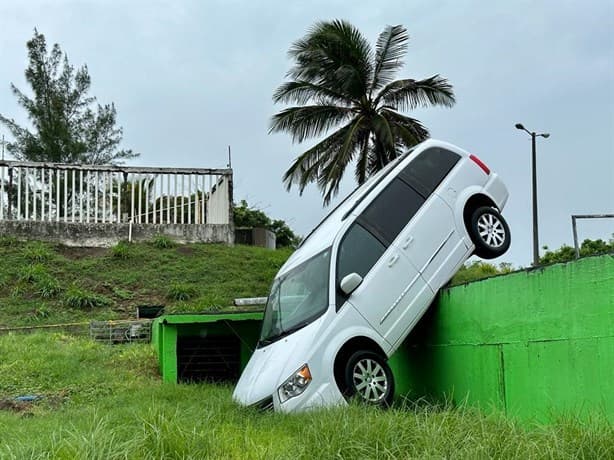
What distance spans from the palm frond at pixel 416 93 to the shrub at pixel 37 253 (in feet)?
34.0

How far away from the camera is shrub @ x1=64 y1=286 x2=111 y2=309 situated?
572 inches

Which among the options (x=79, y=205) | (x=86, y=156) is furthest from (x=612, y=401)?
(x=86, y=156)

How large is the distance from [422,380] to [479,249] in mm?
1785

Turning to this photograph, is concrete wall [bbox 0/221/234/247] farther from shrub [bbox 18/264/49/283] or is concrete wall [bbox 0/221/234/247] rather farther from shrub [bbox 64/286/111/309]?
shrub [bbox 64/286/111/309]

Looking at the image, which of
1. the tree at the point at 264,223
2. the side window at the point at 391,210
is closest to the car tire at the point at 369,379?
the side window at the point at 391,210

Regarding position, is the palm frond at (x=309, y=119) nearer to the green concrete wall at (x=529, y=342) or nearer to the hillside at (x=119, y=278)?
the hillside at (x=119, y=278)

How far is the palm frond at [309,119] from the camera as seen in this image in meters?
19.6

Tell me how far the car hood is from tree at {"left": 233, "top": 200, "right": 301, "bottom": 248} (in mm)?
24654

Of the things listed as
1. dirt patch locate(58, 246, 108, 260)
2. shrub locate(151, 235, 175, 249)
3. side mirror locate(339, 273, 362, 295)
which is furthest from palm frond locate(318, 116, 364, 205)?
side mirror locate(339, 273, 362, 295)

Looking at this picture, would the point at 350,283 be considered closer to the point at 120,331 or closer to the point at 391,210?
the point at 391,210

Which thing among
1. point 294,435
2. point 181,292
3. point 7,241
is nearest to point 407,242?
point 294,435

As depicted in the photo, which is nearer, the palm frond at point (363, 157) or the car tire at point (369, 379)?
the car tire at point (369, 379)

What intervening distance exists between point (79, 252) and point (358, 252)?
477 inches

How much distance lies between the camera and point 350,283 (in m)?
6.86
